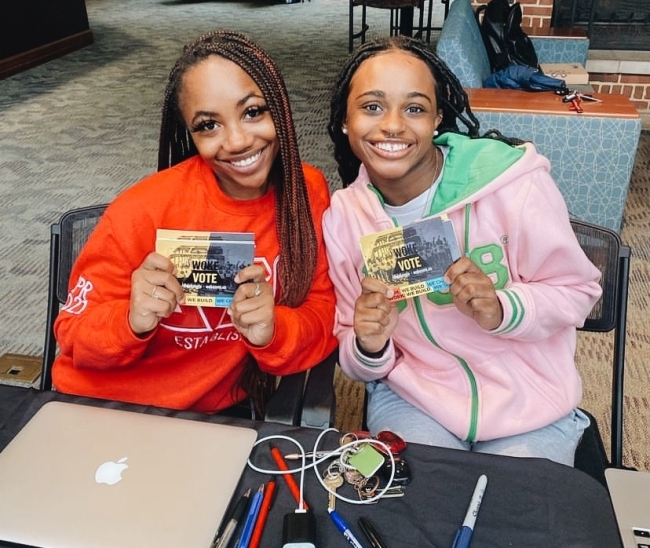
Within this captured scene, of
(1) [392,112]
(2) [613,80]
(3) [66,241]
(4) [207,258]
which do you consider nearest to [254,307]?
(4) [207,258]

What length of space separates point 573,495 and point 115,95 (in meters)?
5.64

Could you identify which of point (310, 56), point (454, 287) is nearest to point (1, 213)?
point (454, 287)

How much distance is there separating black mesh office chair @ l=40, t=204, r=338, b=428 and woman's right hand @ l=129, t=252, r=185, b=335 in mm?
263

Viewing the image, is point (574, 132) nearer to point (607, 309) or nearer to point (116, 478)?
point (607, 309)

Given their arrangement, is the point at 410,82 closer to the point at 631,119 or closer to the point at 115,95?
the point at 631,119

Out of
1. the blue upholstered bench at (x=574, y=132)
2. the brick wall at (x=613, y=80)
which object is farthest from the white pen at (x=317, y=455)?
the brick wall at (x=613, y=80)

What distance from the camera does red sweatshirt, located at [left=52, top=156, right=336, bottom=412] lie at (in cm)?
116

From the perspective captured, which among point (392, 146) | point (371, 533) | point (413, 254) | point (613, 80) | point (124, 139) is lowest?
point (124, 139)

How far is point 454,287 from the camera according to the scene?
104cm

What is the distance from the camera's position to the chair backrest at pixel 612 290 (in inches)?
48.4

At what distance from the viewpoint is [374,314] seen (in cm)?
109

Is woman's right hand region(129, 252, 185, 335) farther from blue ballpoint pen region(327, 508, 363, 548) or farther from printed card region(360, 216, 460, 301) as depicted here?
blue ballpoint pen region(327, 508, 363, 548)

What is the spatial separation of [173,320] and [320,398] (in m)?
0.35

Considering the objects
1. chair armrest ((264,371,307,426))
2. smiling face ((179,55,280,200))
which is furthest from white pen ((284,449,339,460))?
smiling face ((179,55,280,200))
